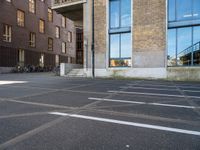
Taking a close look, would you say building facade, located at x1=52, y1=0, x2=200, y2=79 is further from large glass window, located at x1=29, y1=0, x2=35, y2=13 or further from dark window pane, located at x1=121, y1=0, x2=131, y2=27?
large glass window, located at x1=29, y1=0, x2=35, y2=13

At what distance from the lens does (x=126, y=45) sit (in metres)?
17.6

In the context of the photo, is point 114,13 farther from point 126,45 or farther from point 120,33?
point 126,45

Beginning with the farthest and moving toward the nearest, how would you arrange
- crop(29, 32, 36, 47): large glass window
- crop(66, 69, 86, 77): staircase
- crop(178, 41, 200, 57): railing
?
crop(29, 32, 36, 47): large glass window < crop(66, 69, 86, 77): staircase < crop(178, 41, 200, 57): railing

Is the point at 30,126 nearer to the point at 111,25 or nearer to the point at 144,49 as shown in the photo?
the point at 144,49

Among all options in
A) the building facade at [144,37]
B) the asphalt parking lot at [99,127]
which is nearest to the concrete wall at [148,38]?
the building facade at [144,37]

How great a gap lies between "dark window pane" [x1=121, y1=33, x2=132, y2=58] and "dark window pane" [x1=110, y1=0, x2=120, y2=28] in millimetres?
1315

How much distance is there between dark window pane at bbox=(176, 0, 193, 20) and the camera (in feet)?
51.1

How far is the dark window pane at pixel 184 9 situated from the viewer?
51.1 ft

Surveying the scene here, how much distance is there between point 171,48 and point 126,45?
367cm

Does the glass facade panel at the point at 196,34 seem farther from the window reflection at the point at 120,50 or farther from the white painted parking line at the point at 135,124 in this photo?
the white painted parking line at the point at 135,124

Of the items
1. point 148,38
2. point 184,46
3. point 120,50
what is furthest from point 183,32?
point 120,50

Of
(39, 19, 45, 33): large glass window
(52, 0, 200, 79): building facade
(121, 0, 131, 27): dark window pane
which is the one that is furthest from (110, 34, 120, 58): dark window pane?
(39, 19, 45, 33): large glass window

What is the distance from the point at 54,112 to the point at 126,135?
2227 mm

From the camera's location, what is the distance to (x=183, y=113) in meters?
5.06
